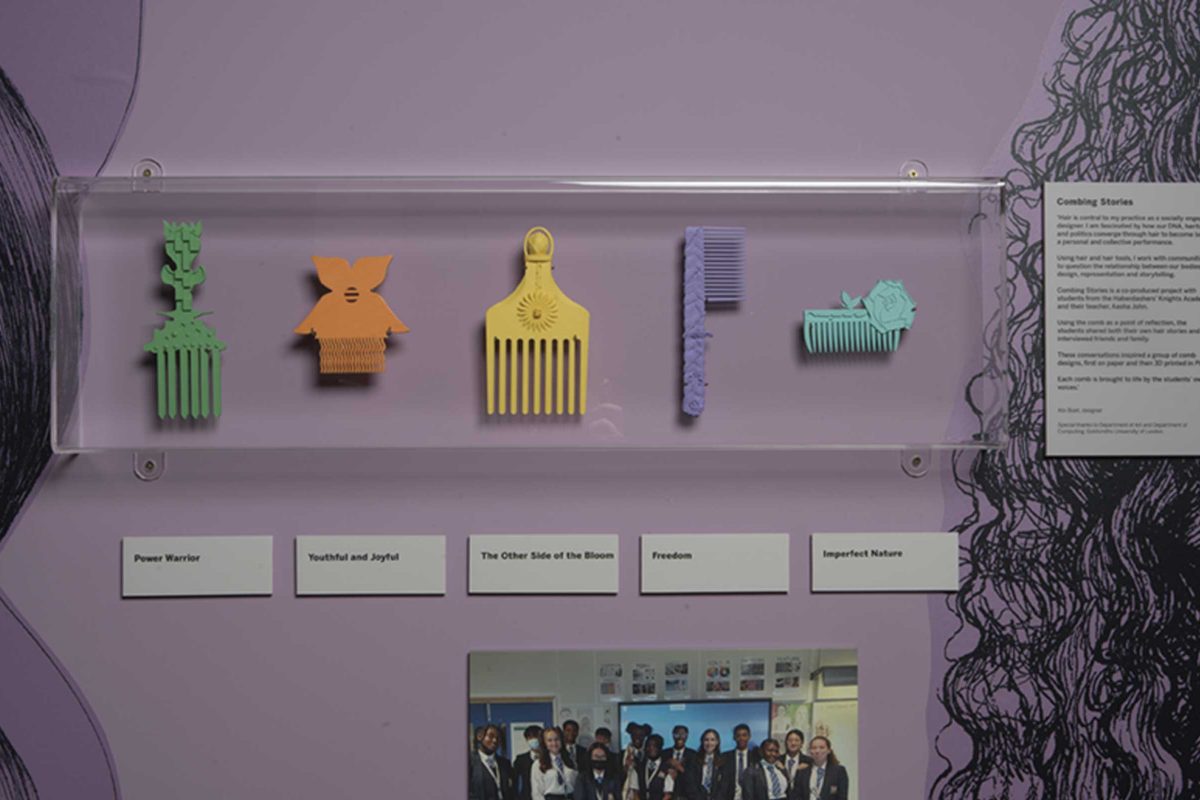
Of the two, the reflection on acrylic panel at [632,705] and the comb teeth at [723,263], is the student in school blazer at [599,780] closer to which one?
the reflection on acrylic panel at [632,705]

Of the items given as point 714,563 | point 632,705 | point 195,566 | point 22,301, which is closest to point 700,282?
point 714,563

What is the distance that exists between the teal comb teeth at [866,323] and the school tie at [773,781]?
0.61m

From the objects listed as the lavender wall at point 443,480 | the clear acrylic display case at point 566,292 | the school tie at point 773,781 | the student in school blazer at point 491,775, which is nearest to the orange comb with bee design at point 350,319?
the clear acrylic display case at point 566,292

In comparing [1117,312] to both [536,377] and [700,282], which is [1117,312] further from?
[536,377]

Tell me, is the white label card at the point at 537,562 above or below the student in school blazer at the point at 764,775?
above

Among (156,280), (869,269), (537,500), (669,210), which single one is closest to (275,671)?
(537,500)

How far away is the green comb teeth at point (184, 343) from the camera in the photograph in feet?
5.20

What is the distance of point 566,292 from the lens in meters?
1.62

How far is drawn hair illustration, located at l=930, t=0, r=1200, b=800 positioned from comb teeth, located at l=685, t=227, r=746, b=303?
0.40 m

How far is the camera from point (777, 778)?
163 centimetres

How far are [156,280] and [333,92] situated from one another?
37cm

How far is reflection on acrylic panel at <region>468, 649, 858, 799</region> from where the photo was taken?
1.62 meters

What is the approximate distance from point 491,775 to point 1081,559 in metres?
0.92

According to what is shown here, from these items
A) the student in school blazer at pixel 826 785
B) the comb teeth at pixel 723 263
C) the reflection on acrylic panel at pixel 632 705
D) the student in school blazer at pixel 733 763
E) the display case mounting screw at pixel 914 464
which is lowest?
the student in school blazer at pixel 826 785
